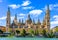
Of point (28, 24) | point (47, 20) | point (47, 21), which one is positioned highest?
point (47, 20)

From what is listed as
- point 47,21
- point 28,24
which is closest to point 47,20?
point 47,21

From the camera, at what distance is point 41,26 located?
17.5 metres

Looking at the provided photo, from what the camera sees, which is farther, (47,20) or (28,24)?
(28,24)

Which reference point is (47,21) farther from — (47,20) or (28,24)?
(28,24)

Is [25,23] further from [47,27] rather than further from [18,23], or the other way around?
[47,27]

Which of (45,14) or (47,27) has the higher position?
(45,14)

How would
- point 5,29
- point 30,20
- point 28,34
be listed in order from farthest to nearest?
point 30,20 → point 5,29 → point 28,34

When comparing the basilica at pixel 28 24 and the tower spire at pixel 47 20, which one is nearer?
the basilica at pixel 28 24

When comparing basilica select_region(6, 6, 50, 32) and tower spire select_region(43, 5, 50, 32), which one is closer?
basilica select_region(6, 6, 50, 32)

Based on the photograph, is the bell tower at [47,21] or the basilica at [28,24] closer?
the basilica at [28,24]

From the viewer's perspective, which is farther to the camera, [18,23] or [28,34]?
[18,23]

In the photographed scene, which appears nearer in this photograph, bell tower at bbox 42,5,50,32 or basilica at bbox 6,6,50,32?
basilica at bbox 6,6,50,32

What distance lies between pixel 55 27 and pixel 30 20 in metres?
3.14

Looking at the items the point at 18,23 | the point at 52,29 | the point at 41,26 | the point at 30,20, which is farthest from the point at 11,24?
the point at 52,29
